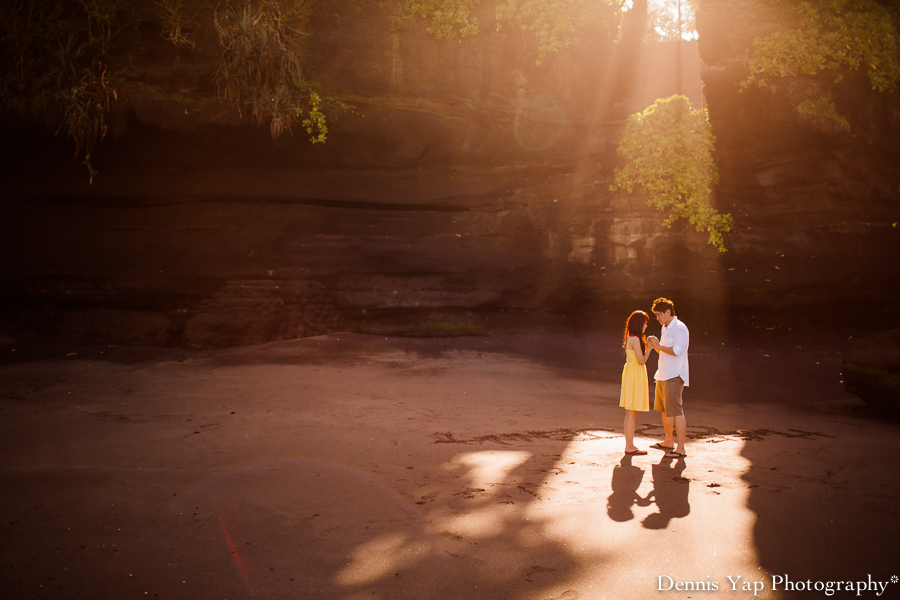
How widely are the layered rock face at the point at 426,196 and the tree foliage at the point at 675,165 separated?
0.36m

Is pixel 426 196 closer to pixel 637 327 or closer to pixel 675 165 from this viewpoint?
pixel 675 165

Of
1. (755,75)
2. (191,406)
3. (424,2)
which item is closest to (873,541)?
(191,406)

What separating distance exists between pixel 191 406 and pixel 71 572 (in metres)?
4.16

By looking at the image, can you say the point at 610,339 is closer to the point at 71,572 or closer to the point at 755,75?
the point at 755,75

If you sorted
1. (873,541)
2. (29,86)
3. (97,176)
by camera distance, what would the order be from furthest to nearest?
(97,176) → (29,86) → (873,541)

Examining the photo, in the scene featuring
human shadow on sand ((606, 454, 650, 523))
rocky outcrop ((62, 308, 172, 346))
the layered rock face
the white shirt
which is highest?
the layered rock face

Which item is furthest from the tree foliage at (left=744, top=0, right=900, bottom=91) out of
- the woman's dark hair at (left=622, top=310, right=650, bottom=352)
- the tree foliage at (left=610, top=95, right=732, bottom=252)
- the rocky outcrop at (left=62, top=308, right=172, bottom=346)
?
the rocky outcrop at (left=62, top=308, right=172, bottom=346)

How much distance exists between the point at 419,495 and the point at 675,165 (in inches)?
489

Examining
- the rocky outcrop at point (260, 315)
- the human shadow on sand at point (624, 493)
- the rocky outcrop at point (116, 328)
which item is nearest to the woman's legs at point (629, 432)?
the human shadow on sand at point (624, 493)

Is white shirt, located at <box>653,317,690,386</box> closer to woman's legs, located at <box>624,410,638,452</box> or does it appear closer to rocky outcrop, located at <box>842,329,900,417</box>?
woman's legs, located at <box>624,410,638,452</box>

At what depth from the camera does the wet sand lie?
2.87 metres

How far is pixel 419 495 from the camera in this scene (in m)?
4.02

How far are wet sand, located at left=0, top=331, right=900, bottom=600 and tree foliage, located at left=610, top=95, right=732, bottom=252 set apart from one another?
6338 mm

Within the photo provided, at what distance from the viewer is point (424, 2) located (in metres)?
13.3
